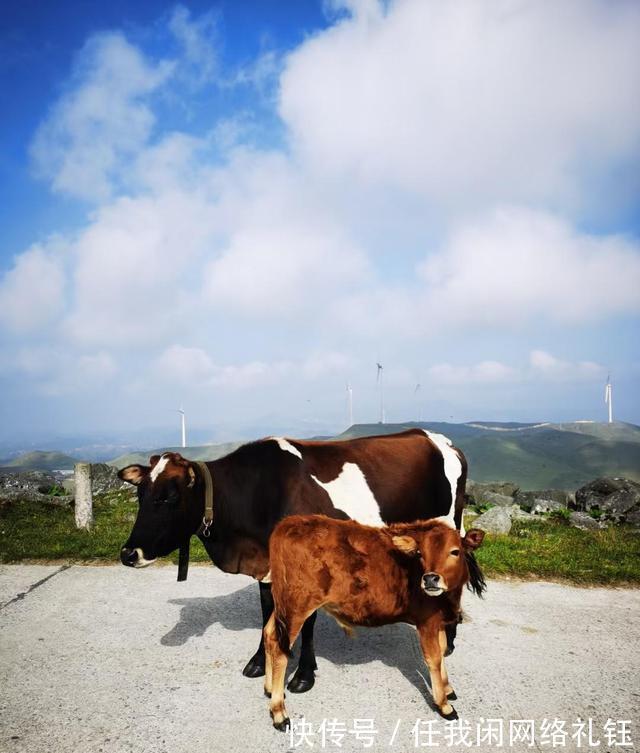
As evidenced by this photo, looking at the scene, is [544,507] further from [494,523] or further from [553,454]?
[553,454]

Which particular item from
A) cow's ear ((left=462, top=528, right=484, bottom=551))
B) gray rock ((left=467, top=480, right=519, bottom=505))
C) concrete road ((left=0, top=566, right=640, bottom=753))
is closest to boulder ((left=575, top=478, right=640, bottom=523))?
gray rock ((left=467, top=480, right=519, bottom=505))

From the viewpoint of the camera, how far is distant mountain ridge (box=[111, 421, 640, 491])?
42.0 metres

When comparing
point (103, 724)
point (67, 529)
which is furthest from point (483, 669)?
point (67, 529)

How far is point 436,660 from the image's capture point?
405cm

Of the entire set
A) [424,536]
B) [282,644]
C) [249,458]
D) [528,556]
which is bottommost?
[528,556]

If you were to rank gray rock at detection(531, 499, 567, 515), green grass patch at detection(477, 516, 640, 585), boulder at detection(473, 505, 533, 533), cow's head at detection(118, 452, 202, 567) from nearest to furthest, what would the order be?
1. cow's head at detection(118, 452, 202, 567)
2. green grass patch at detection(477, 516, 640, 585)
3. boulder at detection(473, 505, 533, 533)
4. gray rock at detection(531, 499, 567, 515)

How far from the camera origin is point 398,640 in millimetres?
5574

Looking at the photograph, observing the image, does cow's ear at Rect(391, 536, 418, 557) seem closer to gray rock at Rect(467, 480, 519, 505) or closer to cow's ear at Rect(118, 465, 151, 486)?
cow's ear at Rect(118, 465, 151, 486)

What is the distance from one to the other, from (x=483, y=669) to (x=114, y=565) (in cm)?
613

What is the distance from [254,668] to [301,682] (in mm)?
519

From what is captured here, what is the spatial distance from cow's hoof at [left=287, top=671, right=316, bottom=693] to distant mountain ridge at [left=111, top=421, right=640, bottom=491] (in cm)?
3364

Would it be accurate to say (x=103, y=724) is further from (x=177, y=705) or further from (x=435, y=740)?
(x=435, y=740)

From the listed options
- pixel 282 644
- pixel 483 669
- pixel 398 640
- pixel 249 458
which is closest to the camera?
pixel 282 644

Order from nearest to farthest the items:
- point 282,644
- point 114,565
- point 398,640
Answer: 1. point 282,644
2. point 398,640
3. point 114,565
